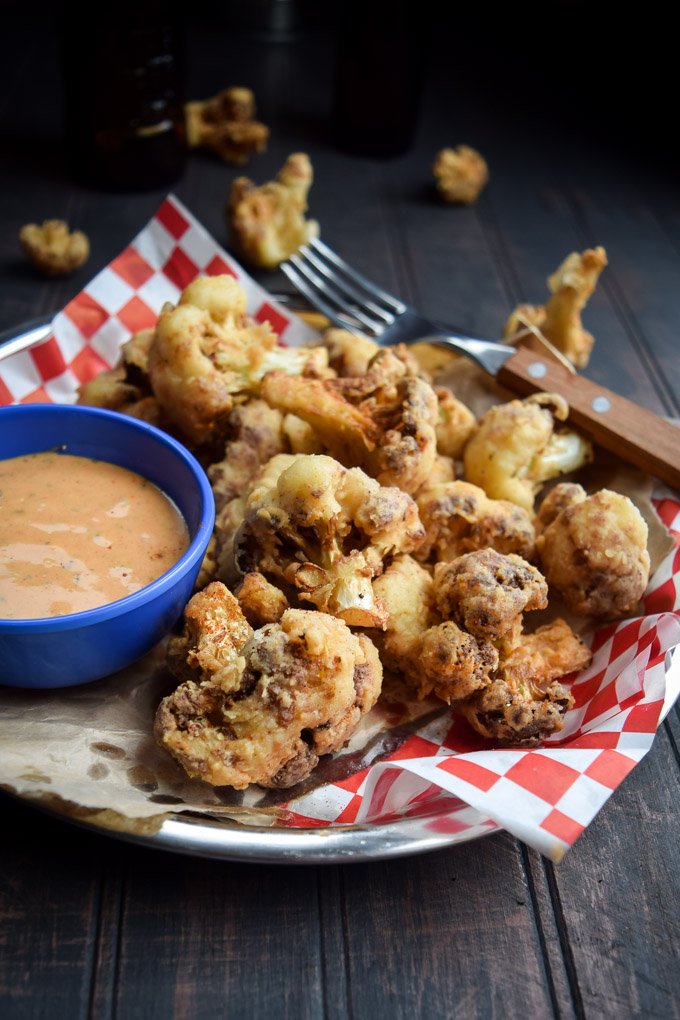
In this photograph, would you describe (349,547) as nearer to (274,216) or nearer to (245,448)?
(245,448)

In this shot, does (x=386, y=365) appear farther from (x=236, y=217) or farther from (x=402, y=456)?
(x=236, y=217)

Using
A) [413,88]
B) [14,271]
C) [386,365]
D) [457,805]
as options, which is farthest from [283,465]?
[413,88]

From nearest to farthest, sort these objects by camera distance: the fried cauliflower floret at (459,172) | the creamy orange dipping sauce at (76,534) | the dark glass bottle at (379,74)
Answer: the creamy orange dipping sauce at (76,534) → the dark glass bottle at (379,74) → the fried cauliflower floret at (459,172)

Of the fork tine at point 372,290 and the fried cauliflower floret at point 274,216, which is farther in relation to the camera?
the fried cauliflower floret at point 274,216

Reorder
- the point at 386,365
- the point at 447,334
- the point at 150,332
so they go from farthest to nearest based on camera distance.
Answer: the point at 447,334 → the point at 150,332 → the point at 386,365

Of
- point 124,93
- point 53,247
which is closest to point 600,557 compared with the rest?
point 53,247

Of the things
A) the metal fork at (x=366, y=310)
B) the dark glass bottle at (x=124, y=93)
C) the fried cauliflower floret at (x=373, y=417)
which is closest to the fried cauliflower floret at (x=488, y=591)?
the fried cauliflower floret at (x=373, y=417)

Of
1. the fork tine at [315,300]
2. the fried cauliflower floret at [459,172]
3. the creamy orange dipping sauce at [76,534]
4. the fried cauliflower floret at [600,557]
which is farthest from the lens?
the fried cauliflower floret at [459,172]

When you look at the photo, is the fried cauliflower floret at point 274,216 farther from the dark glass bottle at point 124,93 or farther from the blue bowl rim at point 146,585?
the blue bowl rim at point 146,585
